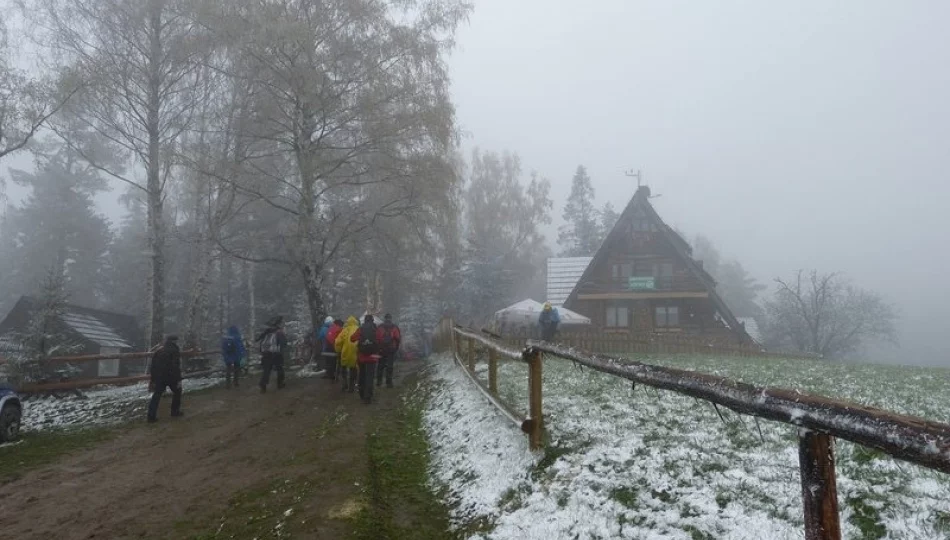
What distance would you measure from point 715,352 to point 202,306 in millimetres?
21723

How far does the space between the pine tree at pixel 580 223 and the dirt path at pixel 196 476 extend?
51.8 meters

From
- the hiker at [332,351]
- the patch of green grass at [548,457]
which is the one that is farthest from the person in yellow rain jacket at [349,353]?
the patch of green grass at [548,457]

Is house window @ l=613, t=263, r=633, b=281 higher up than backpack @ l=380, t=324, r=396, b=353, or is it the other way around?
house window @ l=613, t=263, r=633, b=281

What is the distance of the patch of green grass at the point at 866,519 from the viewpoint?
340 cm

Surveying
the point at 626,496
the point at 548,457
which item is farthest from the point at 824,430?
the point at 548,457

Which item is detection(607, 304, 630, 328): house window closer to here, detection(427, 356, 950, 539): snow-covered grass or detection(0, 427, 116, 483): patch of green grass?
detection(427, 356, 950, 539): snow-covered grass

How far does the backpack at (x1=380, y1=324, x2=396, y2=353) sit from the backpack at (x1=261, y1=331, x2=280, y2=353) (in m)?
2.94

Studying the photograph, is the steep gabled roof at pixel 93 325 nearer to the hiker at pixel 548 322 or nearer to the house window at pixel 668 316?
the hiker at pixel 548 322

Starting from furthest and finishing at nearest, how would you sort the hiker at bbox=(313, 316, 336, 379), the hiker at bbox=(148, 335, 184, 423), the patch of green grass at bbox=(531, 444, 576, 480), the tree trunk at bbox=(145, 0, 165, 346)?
the tree trunk at bbox=(145, 0, 165, 346)
the hiker at bbox=(313, 316, 336, 379)
the hiker at bbox=(148, 335, 184, 423)
the patch of green grass at bbox=(531, 444, 576, 480)

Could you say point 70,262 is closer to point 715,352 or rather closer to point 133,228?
point 133,228

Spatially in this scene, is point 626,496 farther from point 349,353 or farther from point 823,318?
point 823,318

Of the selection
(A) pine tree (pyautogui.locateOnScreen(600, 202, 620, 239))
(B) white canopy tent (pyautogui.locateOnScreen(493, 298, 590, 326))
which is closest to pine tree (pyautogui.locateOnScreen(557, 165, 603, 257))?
(A) pine tree (pyautogui.locateOnScreen(600, 202, 620, 239))

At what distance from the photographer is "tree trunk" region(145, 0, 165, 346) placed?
19.3 meters

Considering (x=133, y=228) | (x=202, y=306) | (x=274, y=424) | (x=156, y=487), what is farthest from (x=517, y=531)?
(x=133, y=228)
